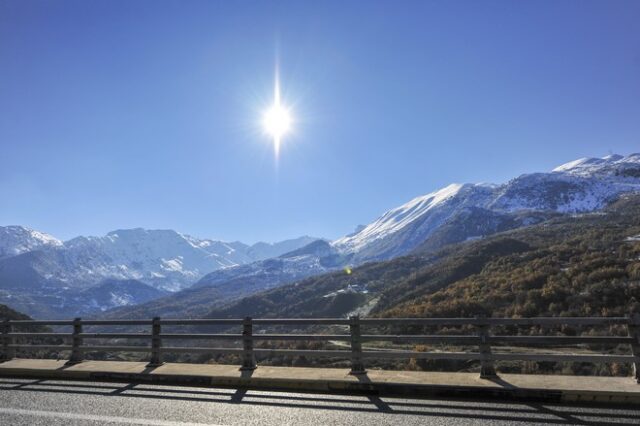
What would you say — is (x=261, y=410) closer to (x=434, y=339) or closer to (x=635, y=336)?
(x=434, y=339)

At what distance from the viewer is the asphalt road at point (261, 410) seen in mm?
7934

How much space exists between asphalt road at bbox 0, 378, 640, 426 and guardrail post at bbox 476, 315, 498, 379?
1.64 m

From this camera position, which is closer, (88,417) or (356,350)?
(88,417)

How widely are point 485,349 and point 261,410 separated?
489 cm

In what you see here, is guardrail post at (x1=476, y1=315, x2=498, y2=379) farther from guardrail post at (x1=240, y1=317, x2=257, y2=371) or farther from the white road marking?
the white road marking

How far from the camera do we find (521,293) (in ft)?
147

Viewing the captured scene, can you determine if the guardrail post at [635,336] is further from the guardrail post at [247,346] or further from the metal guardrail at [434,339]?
the guardrail post at [247,346]

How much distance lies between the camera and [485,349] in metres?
10.5

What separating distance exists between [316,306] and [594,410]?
154m

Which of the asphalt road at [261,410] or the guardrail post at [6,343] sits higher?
the guardrail post at [6,343]

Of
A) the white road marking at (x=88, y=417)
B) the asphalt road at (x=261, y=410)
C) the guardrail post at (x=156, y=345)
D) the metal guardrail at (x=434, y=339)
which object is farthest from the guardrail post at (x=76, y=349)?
the white road marking at (x=88, y=417)

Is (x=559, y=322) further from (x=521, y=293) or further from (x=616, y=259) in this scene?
(x=616, y=259)

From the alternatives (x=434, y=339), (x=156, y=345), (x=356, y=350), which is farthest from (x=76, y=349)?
(x=434, y=339)

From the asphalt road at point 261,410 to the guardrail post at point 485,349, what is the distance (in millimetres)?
1641
